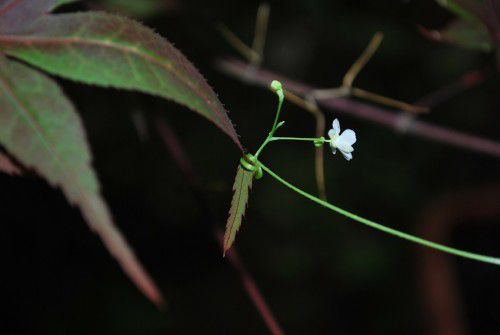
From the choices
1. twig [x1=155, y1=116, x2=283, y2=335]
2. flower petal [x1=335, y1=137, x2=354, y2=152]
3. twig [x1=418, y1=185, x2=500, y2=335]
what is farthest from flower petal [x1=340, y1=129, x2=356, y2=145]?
twig [x1=418, y1=185, x2=500, y2=335]

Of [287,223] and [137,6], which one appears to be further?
[287,223]

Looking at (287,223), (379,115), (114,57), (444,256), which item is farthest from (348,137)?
(287,223)

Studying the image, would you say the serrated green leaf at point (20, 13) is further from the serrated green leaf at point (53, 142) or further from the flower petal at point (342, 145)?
the flower petal at point (342, 145)

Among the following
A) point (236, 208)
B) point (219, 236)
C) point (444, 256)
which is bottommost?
point (444, 256)

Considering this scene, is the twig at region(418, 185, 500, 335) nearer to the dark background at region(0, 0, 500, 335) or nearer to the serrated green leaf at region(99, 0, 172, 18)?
the dark background at region(0, 0, 500, 335)

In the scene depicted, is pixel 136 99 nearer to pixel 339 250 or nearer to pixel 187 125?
pixel 187 125

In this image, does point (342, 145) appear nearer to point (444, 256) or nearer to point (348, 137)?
point (348, 137)
